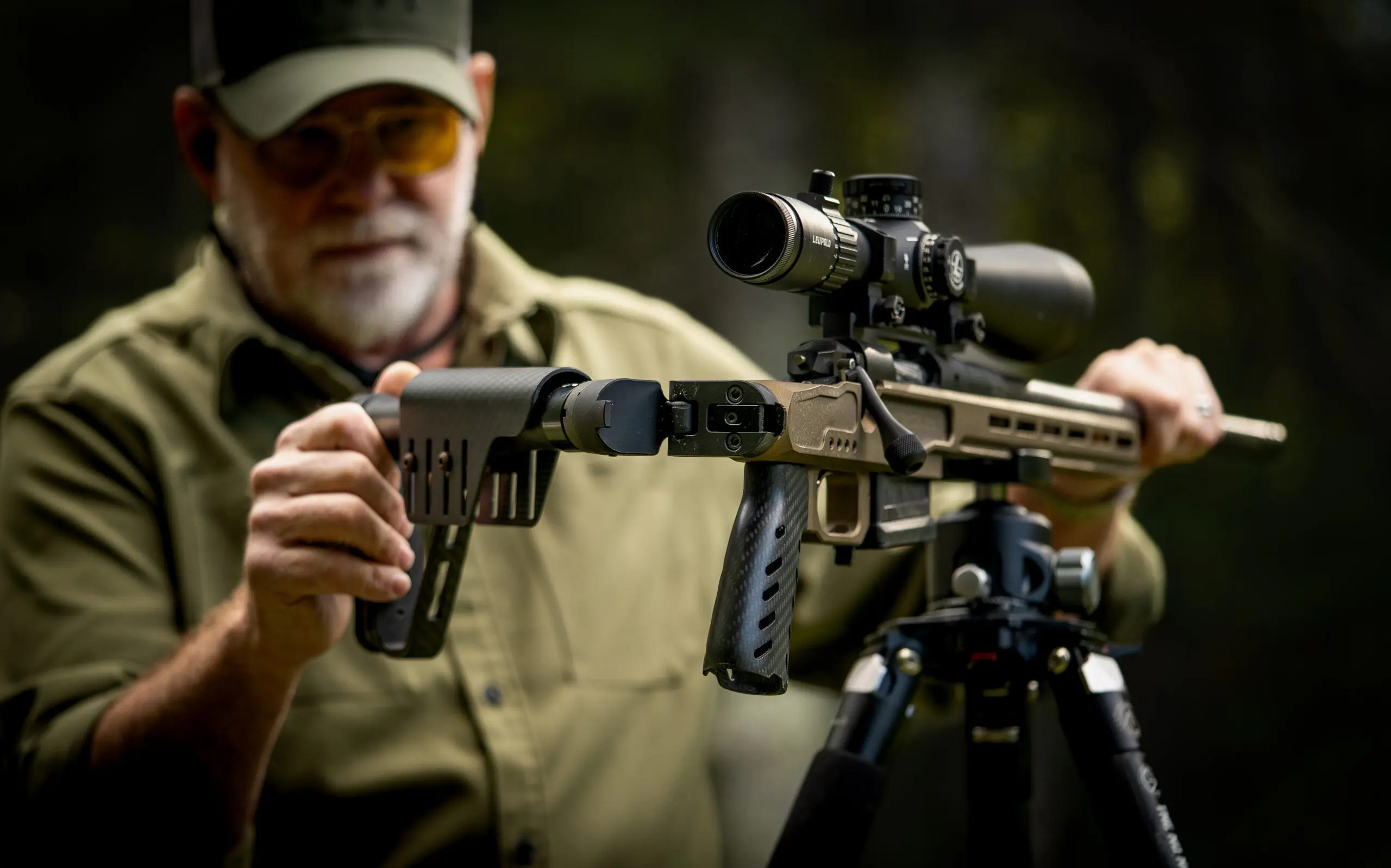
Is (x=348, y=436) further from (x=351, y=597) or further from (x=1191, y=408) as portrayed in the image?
(x=1191, y=408)

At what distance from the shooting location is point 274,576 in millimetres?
1229

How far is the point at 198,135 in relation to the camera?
1795 millimetres

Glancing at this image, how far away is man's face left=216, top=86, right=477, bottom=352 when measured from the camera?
1.63 metres

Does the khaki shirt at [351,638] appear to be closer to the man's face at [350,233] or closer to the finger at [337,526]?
the man's face at [350,233]

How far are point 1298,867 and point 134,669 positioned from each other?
171cm

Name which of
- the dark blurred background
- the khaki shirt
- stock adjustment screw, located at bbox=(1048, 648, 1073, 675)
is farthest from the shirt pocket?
the dark blurred background

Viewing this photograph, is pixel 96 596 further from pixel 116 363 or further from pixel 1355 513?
pixel 1355 513

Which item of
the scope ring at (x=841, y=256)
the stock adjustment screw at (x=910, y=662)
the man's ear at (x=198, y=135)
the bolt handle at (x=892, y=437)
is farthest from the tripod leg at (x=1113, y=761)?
the man's ear at (x=198, y=135)

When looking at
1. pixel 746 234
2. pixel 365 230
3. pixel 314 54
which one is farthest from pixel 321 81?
pixel 746 234

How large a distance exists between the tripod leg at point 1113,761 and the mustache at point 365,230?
2.91ft

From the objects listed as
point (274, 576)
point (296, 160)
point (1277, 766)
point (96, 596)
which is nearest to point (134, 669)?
point (96, 596)

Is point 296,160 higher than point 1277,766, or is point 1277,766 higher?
point 296,160

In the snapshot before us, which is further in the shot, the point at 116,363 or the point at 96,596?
the point at 116,363

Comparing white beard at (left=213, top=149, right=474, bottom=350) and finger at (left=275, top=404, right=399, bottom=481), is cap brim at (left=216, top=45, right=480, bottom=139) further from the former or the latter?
finger at (left=275, top=404, right=399, bottom=481)
